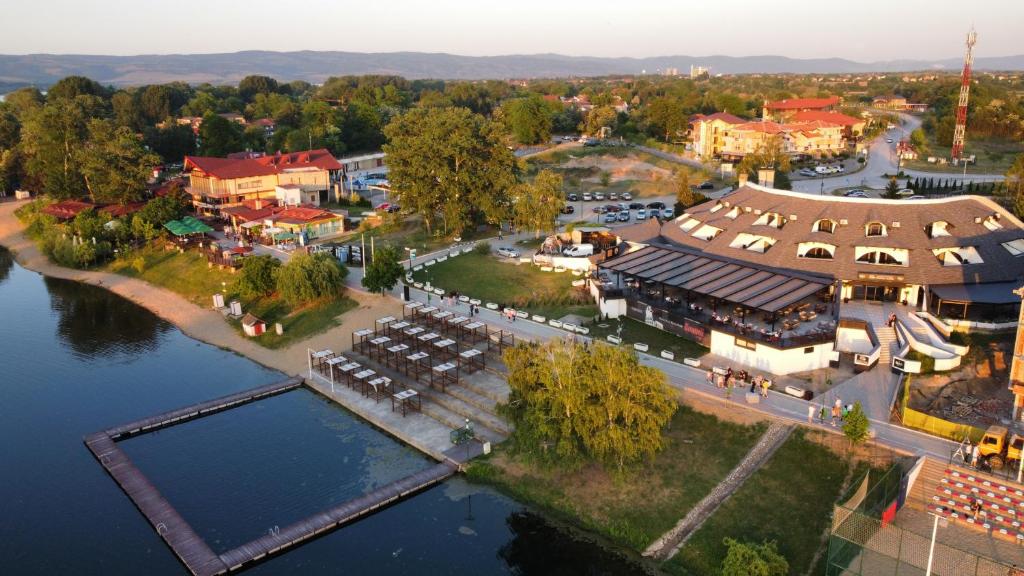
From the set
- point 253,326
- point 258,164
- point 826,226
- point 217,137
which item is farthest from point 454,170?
point 217,137

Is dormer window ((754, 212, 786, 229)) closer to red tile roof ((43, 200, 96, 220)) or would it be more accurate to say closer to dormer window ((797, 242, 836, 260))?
dormer window ((797, 242, 836, 260))

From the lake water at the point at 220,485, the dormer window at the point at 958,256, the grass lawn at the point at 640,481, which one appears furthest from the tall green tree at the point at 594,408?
the dormer window at the point at 958,256

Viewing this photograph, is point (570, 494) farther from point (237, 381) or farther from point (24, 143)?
point (24, 143)

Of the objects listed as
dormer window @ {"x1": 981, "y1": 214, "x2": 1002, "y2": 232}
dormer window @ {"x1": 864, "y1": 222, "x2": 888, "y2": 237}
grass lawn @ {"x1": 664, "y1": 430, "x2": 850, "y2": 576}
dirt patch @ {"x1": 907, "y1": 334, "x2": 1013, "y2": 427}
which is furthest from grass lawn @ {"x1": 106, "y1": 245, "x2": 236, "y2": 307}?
dormer window @ {"x1": 981, "y1": 214, "x2": 1002, "y2": 232}

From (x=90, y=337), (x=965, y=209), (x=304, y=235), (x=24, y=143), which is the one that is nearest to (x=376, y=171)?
(x=304, y=235)

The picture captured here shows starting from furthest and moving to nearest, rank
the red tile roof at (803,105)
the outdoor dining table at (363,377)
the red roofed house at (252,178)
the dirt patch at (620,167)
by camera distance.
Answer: the red tile roof at (803,105) < the dirt patch at (620,167) < the red roofed house at (252,178) < the outdoor dining table at (363,377)

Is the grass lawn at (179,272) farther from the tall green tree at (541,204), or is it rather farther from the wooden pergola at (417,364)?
the tall green tree at (541,204)

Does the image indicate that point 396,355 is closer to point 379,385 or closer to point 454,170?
point 379,385
